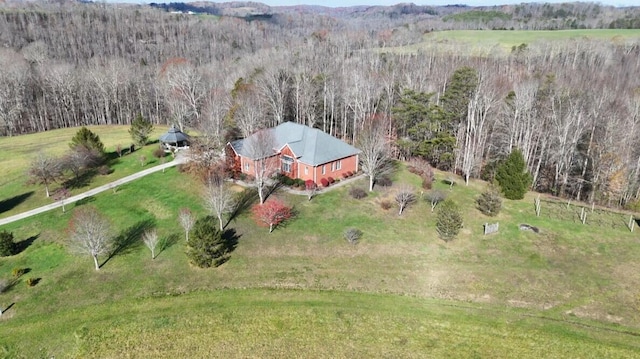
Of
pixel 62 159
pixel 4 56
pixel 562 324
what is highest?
pixel 4 56

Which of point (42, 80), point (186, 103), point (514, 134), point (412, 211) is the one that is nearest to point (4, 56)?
point (42, 80)

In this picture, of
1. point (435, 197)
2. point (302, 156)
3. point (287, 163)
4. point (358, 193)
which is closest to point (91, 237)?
point (287, 163)

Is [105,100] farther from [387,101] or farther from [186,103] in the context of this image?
[387,101]

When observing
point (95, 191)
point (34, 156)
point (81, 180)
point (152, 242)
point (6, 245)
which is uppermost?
point (152, 242)

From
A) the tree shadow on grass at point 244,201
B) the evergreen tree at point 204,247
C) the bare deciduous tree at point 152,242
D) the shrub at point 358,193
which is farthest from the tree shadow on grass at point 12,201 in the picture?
the shrub at point 358,193

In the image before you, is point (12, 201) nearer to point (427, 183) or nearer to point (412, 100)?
point (427, 183)

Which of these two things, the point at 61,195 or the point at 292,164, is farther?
the point at 292,164
